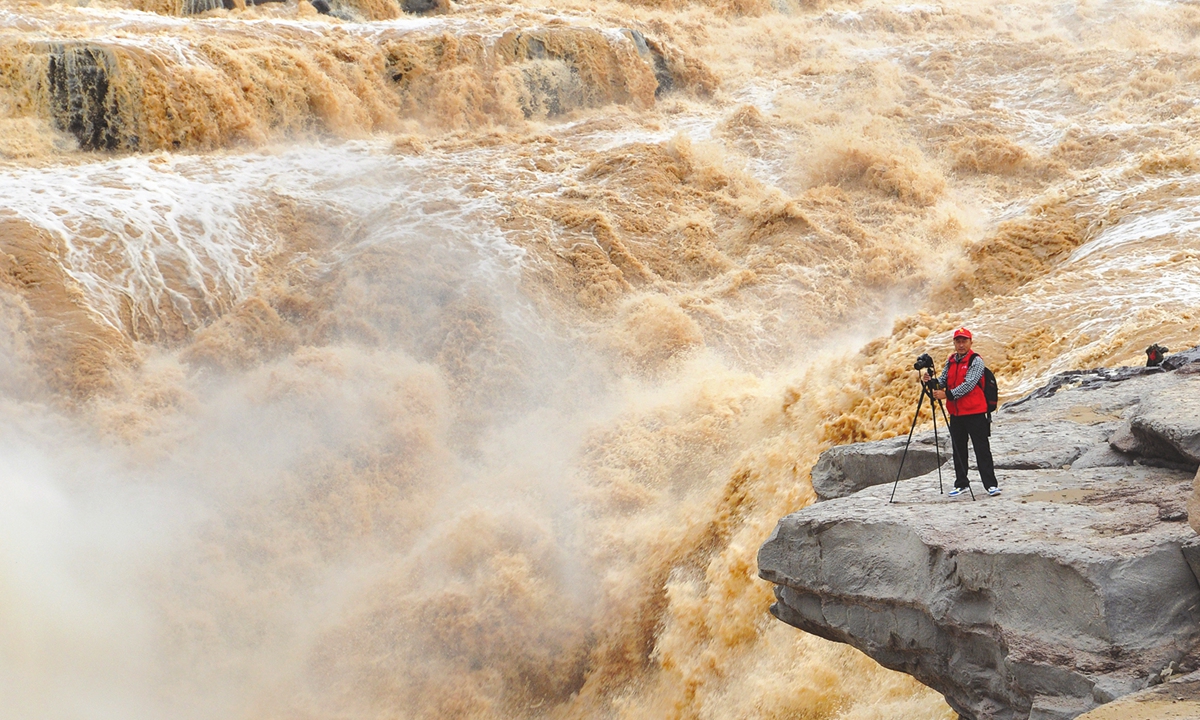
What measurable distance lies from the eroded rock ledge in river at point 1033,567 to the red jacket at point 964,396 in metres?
0.36

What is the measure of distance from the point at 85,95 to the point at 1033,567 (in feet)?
42.4

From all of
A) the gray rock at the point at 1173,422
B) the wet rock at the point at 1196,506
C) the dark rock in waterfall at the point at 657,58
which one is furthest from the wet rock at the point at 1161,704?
the dark rock in waterfall at the point at 657,58

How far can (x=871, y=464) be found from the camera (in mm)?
5070

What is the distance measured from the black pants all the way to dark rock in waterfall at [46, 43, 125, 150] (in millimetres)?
11890

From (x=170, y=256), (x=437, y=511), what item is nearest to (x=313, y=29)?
(x=170, y=256)

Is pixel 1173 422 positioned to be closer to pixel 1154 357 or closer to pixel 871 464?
pixel 871 464

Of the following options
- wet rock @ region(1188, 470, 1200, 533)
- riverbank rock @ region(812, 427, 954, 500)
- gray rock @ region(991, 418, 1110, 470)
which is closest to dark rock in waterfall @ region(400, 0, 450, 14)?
riverbank rock @ region(812, 427, 954, 500)

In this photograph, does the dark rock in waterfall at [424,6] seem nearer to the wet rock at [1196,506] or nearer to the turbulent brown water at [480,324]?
the turbulent brown water at [480,324]

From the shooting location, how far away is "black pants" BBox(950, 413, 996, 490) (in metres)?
4.00

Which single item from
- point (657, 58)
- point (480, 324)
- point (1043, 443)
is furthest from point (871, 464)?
point (657, 58)

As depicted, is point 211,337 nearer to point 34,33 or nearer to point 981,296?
point 34,33

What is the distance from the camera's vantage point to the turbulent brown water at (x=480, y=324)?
750 cm

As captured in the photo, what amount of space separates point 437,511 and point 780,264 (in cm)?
557

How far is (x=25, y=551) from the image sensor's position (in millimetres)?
7836
